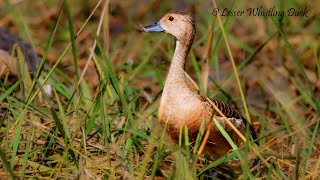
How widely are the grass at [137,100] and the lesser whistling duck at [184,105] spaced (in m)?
0.09

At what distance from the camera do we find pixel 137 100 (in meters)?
4.65

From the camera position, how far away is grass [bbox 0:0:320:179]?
3.44 m

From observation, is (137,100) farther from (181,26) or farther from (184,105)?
(184,105)

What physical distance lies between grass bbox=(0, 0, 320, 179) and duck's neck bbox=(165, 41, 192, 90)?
0.59ft

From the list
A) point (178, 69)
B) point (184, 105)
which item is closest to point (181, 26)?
point (178, 69)

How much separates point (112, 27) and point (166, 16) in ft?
10.6

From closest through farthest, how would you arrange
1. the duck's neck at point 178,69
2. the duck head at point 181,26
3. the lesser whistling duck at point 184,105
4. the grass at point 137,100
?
the grass at point 137,100 → the lesser whistling duck at point 184,105 → the duck's neck at point 178,69 → the duck head at point 181,26

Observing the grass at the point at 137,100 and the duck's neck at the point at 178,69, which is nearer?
the grass at the point at 137,100

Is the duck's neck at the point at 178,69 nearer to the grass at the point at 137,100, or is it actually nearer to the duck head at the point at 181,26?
the duck head at the point at 181,26

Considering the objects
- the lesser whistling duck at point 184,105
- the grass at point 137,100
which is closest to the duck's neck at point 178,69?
the lesser whistling duck at point 184,105

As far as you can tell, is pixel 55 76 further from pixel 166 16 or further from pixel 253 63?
pixel 253 63

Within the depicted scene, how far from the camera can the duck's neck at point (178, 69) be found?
13.1 feet

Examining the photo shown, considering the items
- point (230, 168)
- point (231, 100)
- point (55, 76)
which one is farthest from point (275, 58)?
point (230, 168)

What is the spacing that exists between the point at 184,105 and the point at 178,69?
0.93ft
